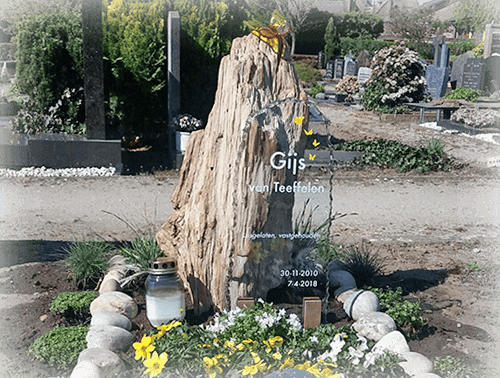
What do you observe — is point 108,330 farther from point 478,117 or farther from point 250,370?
point 478,117

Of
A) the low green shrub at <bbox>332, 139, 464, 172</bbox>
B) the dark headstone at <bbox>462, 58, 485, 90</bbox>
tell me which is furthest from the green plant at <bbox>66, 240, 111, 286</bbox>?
the dark headstone at <bbox>462, 58, 485, 90</bbox>

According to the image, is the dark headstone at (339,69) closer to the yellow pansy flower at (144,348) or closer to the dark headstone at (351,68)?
the dark headstone at (351,68)

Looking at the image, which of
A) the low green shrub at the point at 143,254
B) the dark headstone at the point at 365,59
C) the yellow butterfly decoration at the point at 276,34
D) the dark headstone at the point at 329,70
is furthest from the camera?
the dark headstone at the point at 329,70

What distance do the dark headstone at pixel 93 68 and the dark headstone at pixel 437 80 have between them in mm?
13545

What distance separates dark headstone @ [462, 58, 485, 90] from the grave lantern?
18870 millimetres

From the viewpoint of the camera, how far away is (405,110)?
16.6 m

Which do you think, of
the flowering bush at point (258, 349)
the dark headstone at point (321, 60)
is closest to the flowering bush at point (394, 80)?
the flowering bush at point (258, 349)

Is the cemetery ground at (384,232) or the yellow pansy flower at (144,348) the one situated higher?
the yellow pansy flower at (144,348)

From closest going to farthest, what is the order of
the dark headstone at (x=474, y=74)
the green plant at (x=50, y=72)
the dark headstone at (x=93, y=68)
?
the dark headstone at (x=93, y=68) < the green plant at (x=50, y=72) < the dark headstone at (x=474, y=74)

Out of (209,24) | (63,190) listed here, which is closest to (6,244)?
(63,190)

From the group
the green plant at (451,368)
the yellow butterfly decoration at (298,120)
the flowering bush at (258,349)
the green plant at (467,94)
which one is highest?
the yellow butterfly decoration at (298,120)

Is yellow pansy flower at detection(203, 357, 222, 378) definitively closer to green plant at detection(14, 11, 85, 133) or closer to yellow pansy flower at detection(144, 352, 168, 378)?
yellow pansy flower at detection(144, 352, 168, 378)

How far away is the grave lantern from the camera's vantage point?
4.43 m

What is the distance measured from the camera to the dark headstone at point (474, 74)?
2058cm
